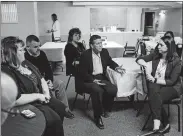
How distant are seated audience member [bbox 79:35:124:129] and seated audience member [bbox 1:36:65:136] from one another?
46 centimetres

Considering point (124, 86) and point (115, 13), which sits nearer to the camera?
point (124, 86)

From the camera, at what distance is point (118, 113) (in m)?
1.99

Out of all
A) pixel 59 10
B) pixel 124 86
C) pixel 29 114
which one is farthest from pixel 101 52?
pixel 59 10

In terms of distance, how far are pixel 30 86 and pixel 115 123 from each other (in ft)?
2.79

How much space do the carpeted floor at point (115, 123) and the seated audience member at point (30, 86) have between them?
11.5 inches

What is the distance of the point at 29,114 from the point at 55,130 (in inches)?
12.0

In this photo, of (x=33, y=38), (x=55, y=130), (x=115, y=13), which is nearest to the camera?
(x=55, y=130)

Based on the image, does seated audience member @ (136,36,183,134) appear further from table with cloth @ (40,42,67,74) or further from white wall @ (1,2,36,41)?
table with cloth @ (40,42,67,74)

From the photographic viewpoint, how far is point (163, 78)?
171 cm

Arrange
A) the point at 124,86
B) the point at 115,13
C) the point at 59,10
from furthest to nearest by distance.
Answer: the point at 115,13, the point at 59,10, the point at 124,86

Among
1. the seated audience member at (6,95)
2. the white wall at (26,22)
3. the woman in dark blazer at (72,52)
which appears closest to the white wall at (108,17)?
the white wall at (26,22)

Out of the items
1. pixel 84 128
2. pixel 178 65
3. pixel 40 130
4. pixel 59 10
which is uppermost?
pixel 59 10

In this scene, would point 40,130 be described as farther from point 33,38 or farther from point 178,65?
point 178,65

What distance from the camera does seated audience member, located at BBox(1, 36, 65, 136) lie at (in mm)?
1018
